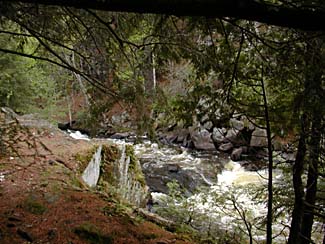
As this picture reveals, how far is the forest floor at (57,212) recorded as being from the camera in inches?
143

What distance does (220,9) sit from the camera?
68.9 inches

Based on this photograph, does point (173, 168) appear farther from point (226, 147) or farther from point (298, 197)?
point (298, 197)

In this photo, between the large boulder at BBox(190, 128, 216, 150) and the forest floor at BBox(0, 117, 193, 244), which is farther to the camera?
the large boulder at BBox(190, 128, 216, 150)

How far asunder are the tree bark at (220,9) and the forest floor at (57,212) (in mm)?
1772

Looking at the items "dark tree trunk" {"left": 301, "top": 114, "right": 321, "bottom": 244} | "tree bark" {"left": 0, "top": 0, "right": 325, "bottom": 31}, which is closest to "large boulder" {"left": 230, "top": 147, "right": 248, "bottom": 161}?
"dark tree trunk" {"left": 301, "top": 114, "right": 321, "bottom": 244}

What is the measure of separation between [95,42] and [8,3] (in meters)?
1.56

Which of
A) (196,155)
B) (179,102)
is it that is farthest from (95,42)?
(196,155)

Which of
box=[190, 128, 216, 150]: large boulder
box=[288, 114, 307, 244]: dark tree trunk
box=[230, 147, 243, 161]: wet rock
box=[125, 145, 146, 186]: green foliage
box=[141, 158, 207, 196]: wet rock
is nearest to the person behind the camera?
box=[288, 114, 307, 244]: dark tree trunk

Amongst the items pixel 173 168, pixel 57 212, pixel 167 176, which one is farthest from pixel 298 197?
pixel 173 168

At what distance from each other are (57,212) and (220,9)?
3271 mm

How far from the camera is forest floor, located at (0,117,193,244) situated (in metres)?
3.64

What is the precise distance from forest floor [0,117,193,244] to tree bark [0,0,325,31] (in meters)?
1.77

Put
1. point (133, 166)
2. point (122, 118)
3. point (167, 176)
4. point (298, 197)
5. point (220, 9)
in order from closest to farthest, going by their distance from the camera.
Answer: point (220, 9) → point (298, 197) → point (133, 166) → point (167, 176) → point (122, 118)

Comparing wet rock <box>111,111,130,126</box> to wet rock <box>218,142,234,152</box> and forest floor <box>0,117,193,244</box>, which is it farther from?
wet rock <box>218,142,234,152</box>
